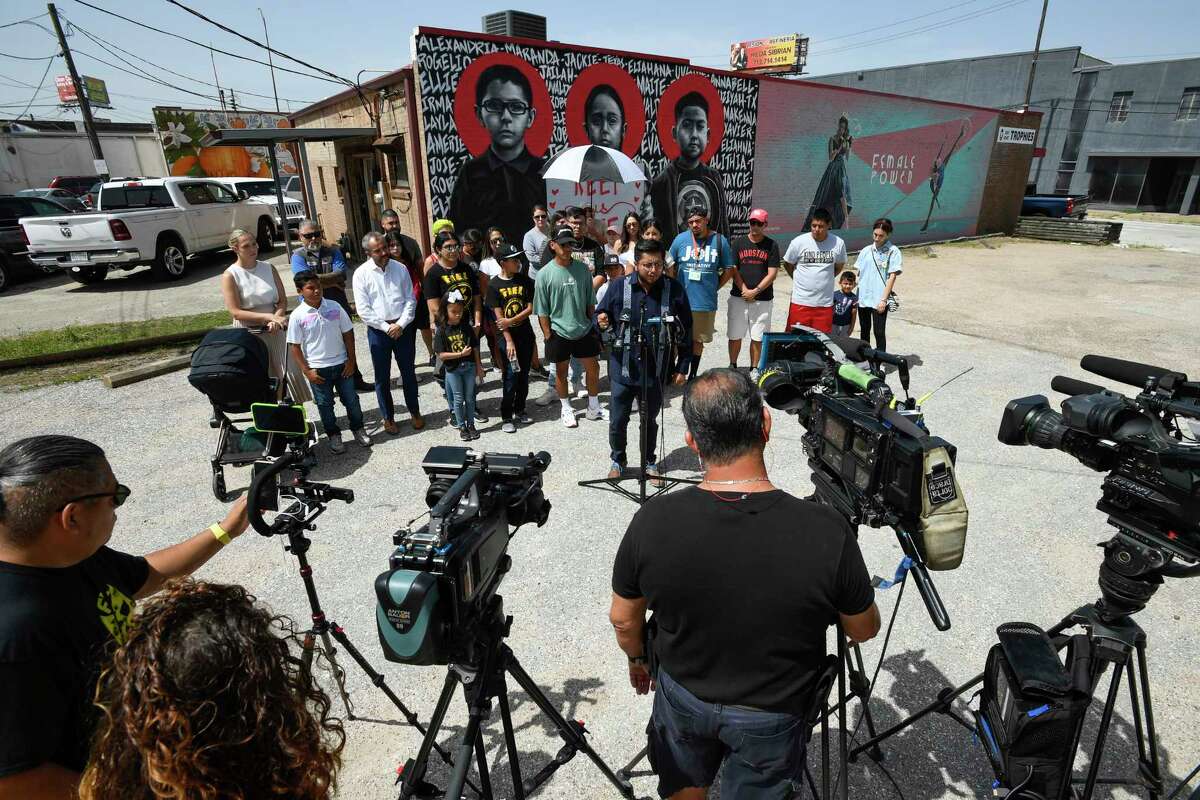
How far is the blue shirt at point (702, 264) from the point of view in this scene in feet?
22.5

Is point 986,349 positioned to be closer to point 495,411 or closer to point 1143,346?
point 1143,346

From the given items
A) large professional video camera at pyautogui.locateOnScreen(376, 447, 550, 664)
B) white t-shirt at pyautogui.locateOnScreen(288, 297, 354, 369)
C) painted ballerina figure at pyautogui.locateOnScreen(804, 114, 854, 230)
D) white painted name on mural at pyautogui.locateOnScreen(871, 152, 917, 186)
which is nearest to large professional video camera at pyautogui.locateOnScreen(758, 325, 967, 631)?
large professional video camera at pyautogui.locateOnScreen(376, 447, 550, 664)

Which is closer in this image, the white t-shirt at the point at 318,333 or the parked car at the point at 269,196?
the white t-shirt at the point at 318,333

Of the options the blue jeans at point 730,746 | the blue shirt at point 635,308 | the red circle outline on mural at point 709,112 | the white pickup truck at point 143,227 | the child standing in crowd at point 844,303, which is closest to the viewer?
the blue jeans at point 730,746

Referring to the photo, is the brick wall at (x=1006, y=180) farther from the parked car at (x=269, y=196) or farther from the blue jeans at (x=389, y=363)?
the parked car at (x=269, y=196)

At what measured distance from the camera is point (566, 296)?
5898 mm

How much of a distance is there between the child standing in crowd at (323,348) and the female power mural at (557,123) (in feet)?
18.4

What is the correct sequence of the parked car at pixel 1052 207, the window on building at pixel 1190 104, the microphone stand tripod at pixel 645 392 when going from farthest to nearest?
1. the window on building at pixel 1190 104
2. the parked car at pixel 1052 207
3. the microphone stand tripod at pixel 645 392

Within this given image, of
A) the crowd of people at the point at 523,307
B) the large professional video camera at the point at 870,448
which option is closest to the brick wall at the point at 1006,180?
the crowd of people at the point at 523,307

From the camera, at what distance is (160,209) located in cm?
1365

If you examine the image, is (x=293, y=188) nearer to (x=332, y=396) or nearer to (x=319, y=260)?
(x=319, y=260)

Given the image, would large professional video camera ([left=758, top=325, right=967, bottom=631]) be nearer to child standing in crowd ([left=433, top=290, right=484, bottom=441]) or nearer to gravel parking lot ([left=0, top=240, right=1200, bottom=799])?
gravel parking lot ([left=0, top=240, right=1200, bottom=799])

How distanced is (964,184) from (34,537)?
2521cm

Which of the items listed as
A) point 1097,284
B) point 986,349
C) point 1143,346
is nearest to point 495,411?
point 986,349
